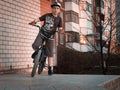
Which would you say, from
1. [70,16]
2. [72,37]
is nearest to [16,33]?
[70,16]

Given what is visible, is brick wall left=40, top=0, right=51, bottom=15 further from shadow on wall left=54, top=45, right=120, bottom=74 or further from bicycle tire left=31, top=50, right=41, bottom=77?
bicycle tire left=31, top=50, right=41, bottom=77

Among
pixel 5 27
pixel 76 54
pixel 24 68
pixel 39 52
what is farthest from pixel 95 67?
pixel 39 52

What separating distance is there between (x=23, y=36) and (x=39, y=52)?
159 inches

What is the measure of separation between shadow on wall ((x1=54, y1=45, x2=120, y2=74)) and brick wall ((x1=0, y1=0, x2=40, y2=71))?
22.1 ft

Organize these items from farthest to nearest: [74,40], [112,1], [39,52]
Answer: [74,40], [112,1], [39,52]

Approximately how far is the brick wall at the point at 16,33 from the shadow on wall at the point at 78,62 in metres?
6.75

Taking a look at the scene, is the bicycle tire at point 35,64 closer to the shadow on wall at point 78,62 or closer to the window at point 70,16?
the shadow on wall at point 78,62

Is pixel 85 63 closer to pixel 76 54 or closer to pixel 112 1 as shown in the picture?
pixel 76 54

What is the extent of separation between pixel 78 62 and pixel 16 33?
12.8 meters

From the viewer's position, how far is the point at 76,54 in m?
26.9

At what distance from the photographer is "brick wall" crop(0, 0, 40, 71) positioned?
13422mm

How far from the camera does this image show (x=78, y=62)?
2677 cm

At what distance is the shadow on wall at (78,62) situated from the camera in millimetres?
23877

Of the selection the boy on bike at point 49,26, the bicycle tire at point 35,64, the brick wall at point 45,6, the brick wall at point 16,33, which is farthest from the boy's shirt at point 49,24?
the brick wall at point 45,6
